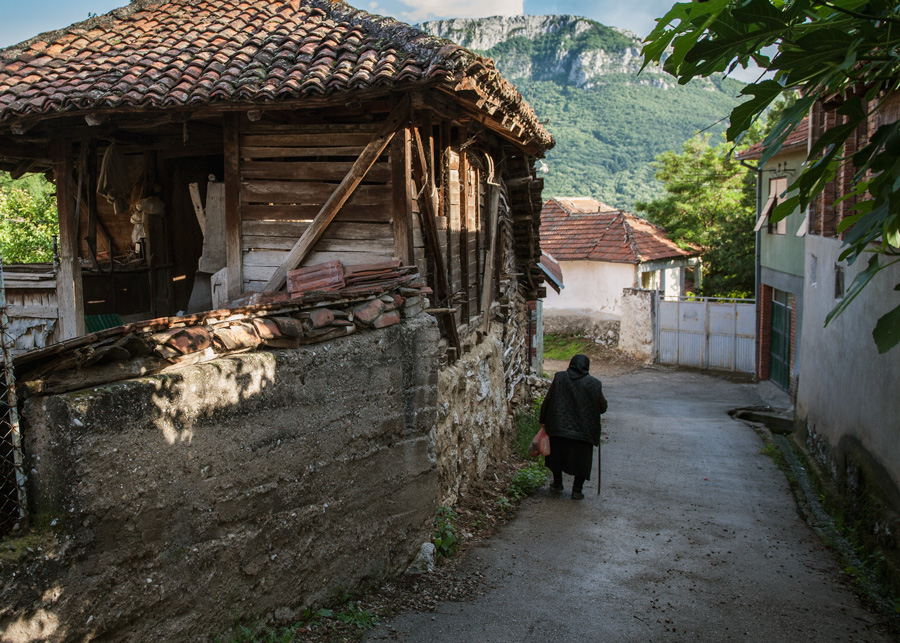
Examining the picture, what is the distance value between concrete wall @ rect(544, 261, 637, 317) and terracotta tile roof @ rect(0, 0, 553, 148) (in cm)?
1479

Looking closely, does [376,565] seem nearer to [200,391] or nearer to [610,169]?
[200,391]

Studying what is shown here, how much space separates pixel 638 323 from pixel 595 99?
5226 centimetres

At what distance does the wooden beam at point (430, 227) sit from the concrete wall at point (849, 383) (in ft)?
13.3

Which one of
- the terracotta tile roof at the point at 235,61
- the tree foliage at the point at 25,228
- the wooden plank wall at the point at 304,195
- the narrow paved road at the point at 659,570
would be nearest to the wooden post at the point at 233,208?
the wooden plank wall at the point at 304,195

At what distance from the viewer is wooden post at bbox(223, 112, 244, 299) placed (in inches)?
264

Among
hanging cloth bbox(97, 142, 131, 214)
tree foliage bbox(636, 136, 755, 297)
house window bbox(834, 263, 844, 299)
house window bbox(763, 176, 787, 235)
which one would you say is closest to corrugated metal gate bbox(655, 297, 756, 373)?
house window bbox(763, 176, 787, 235)

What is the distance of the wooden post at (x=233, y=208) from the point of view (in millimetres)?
6707

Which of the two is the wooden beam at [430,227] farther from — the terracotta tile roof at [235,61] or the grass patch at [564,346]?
the grass patch at [564,346]

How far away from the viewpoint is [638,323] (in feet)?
68.2

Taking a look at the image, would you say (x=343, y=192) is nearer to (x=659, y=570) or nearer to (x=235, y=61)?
(x=235, y=61)

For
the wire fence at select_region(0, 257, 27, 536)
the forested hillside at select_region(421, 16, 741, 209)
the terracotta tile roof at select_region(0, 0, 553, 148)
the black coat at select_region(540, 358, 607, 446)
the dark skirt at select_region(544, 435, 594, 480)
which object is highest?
the forested hillside at select_region(421, 16, 741, 209)

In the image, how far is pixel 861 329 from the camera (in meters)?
7.85

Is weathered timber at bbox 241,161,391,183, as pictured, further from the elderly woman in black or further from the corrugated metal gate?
the corrugated metal gate

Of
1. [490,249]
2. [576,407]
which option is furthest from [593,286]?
[576,407]
